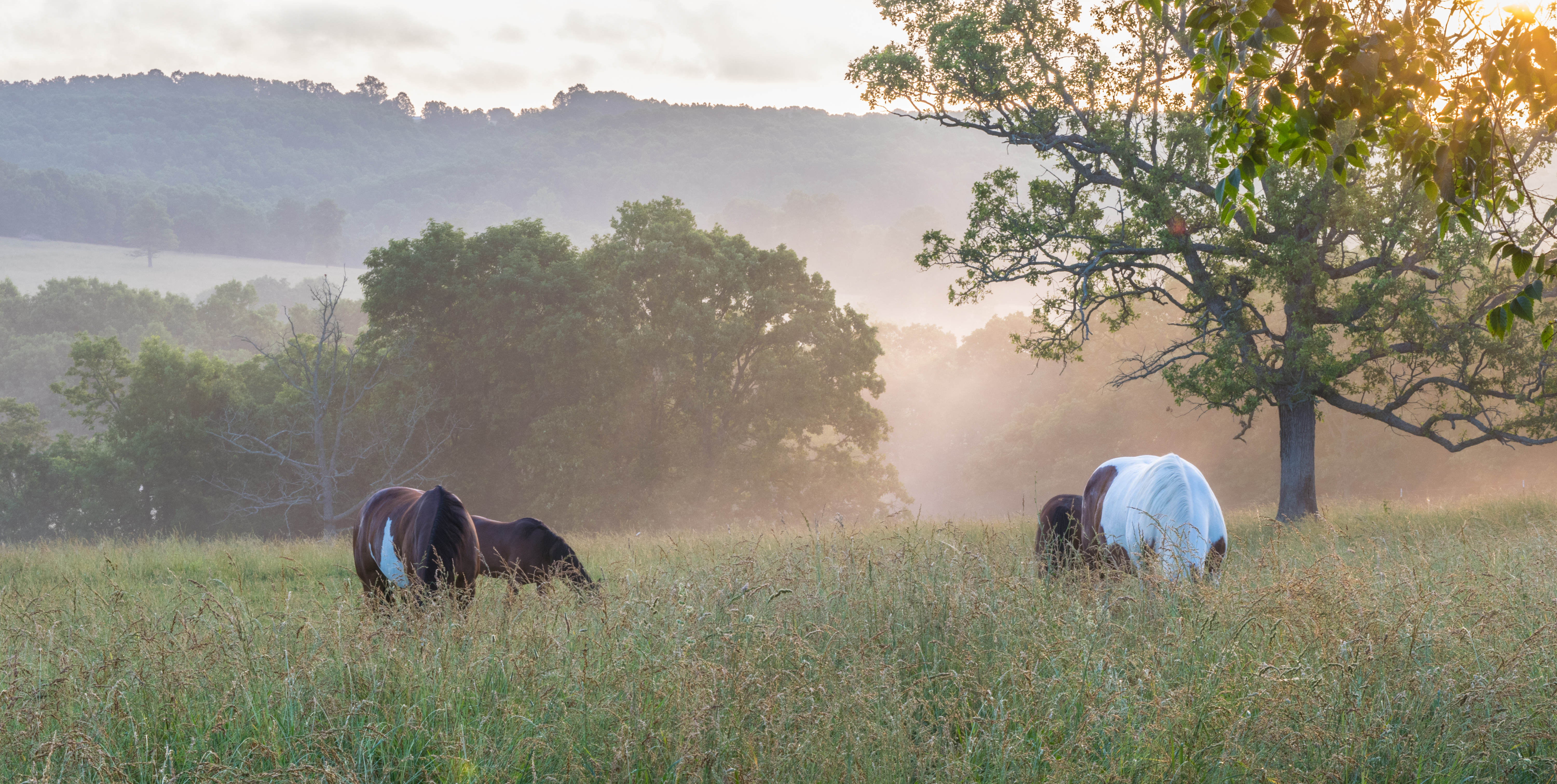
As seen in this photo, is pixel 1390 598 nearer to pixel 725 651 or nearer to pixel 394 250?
pixel 725 651

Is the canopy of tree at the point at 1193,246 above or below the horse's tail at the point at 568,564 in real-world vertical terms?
above

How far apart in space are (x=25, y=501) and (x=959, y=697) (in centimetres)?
3765

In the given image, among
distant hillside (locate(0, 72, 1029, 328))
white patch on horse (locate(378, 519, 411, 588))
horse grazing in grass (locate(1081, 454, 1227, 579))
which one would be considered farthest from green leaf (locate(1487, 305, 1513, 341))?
distant hillside (locate(0, 72, 1029, 328))

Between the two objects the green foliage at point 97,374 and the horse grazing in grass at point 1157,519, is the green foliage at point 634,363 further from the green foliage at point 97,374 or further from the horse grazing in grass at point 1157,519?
the horse grazing in grass at point 1157,519

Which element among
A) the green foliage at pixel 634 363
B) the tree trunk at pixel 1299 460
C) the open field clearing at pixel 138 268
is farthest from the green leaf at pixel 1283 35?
the open field clearing at pixel 138 268

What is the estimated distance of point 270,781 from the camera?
3172 mm

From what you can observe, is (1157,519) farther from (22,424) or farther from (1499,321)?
(22,424)

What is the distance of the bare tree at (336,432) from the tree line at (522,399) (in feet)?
0.31

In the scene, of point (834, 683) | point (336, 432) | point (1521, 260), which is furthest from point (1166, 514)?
point (336, 432)

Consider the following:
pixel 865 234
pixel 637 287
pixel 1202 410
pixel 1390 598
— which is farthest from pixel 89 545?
pixel 865 234

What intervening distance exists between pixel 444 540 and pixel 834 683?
4.33 metres

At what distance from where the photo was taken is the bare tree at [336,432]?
2505 cm

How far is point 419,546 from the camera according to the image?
7.00m

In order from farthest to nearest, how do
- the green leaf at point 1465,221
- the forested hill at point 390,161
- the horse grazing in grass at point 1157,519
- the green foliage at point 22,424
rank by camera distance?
the forested hill at point 390,161
the green foliage at point 22,424
the horse grazing in grass at point 1157,519
the green leaf at point 1465,221
